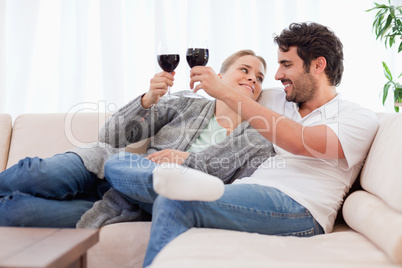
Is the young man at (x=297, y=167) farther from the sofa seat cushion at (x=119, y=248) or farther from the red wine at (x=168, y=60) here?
the sofa seat cushion at (x=119, y=248)

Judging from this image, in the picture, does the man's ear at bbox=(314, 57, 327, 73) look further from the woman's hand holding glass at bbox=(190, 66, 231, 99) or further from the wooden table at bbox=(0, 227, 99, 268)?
the wooden table at bbox=(0, 227, 99, 268)

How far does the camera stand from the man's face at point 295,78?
1.79 m

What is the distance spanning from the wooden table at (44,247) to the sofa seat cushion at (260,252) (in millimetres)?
187

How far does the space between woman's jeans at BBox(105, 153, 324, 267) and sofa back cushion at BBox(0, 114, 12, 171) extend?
102 cm

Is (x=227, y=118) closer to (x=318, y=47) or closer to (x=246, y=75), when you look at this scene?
(x=246, y=75)

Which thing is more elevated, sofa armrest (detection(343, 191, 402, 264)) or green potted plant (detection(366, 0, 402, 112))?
green potted plant (detection(366, 0, 402, 112))

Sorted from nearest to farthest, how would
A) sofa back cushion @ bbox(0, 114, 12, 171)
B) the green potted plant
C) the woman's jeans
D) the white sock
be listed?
the white sock → the woman's jeans → sofa back cushion @ bbox(0, 114, 12, 171) → the green potted plant

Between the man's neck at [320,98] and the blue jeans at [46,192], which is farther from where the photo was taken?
the man's neck at [320,98]

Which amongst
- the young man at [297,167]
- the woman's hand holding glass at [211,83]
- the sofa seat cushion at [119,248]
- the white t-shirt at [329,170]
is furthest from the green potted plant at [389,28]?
the sofa seat cushion at [119,248]

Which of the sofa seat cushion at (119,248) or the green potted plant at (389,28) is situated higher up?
the green potted plant at (389,28)

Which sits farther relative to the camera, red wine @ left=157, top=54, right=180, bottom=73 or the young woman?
red wine @ left=157, top=54, right=180, bottom=73

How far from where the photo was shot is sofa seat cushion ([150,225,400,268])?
94 cm

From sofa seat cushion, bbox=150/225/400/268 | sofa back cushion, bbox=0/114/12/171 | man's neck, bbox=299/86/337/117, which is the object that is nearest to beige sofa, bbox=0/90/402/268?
sofa seat cushion, bbox=150/225/400/268

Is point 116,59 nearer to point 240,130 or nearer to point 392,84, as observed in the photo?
point 240,130
